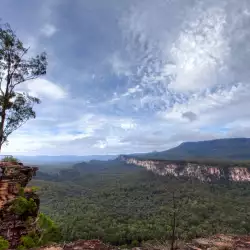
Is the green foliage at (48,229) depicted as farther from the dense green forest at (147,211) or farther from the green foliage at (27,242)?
the dense green forest at (147,211)

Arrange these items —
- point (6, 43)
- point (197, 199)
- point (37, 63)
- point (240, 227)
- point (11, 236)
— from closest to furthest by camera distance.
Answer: point (11, 236) → point (6, 43) → point (37, 63) → point (240, 227) → point (197, 199)

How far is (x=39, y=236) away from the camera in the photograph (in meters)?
23.0

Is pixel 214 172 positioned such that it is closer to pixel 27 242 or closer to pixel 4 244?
pixel 27 242

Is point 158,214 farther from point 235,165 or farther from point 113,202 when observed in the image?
point 235,165

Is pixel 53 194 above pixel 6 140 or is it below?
below

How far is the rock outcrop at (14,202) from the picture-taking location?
66.7 ft

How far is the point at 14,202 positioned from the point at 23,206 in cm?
85

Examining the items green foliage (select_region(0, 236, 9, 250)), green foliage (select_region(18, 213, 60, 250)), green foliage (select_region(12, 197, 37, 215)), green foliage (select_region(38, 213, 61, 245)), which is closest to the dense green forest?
green foliage (select_region(38, 213, 61, 245))

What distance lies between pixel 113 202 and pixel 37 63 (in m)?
129

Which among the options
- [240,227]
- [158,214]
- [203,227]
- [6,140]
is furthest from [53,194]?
[6,140]

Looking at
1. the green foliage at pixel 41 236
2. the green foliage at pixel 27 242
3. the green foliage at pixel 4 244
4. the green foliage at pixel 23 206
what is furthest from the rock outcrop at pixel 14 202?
the green foliage at pixel 4 244

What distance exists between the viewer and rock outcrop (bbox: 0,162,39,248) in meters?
20.3

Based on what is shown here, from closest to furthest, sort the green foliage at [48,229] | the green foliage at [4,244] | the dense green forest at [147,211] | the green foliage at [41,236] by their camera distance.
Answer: the green foliage at [4,244] → the green foliage at [41,236] → the green foliage at [48,229] → the dense green forest at [147,211]

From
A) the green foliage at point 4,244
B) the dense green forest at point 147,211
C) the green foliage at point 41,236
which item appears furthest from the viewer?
the dense green forest at point 147,211
